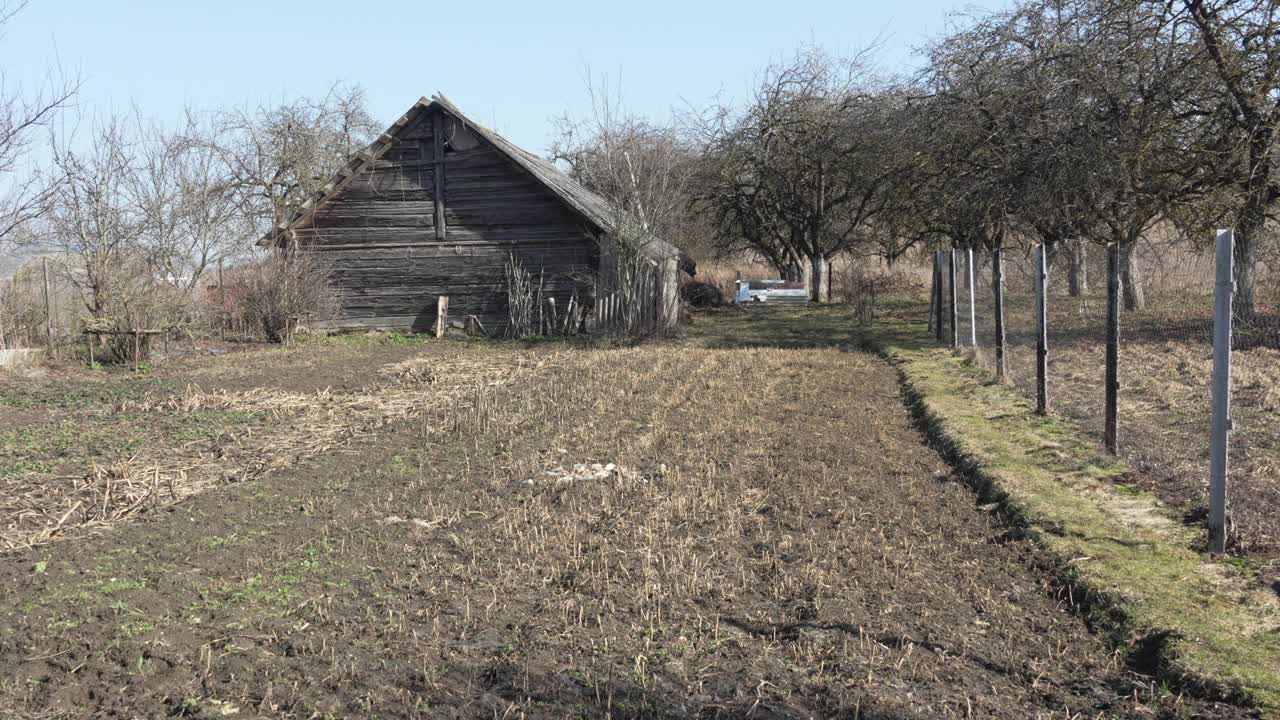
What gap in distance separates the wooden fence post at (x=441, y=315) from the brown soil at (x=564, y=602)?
1524 centimetres

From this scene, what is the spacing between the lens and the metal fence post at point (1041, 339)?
1101 cm

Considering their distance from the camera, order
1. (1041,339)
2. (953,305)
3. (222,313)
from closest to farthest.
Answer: (1041,339) → (953,305) → (222,313)

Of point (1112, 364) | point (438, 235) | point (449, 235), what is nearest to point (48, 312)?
point (438, 235)

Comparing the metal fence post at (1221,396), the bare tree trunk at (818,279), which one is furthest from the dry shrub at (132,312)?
the bare tree trunk at (818,279)

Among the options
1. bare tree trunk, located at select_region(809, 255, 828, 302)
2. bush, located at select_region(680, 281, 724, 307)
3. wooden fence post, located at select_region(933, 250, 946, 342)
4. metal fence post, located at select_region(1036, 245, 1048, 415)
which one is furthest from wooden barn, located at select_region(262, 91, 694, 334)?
metal fence post, located at select_region(1036, 245, 1048, 415)

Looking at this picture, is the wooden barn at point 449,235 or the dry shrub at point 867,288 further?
the dry shrub at point 867,288

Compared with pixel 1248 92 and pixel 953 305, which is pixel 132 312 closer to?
pixel 953 305

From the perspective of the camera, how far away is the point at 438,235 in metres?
24.9

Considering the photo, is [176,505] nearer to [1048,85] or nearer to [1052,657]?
[1052,657]

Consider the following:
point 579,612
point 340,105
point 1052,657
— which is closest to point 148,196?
point 579,612

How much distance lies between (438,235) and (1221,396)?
20.6m

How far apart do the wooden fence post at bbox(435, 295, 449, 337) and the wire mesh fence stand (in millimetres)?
11286

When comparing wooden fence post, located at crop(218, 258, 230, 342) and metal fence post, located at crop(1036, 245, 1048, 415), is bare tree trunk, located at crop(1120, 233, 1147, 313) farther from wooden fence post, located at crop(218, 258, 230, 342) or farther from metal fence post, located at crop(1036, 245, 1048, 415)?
wooden fence post, located at crop(218, 258, 230, 342)

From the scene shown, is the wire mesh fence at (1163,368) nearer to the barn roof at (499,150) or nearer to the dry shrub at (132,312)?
the barn roof at (499,150)
